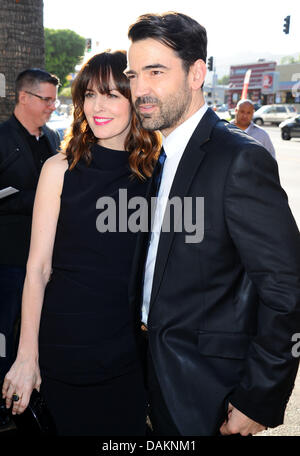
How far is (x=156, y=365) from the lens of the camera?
5.38 ft

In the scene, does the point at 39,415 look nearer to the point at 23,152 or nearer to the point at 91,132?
the point at 91,132

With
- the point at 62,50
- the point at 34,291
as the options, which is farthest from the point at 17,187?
the point at 62,50

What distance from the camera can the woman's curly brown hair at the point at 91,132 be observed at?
6.47 ft

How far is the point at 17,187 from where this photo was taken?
3771 millimetres

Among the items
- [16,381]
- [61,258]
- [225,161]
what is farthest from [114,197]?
[16,381]

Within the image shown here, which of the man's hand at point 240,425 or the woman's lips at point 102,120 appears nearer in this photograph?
the man's hand at point 240,425

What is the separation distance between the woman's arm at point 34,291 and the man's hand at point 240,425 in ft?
2.62

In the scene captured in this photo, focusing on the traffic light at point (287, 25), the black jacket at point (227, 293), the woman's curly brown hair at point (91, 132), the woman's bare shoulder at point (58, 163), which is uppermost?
the traffic light at point (287, 25)

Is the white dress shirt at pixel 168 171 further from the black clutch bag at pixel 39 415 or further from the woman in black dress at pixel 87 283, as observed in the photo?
the black clutch bag at pixel 39 415

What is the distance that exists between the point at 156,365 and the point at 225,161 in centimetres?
76

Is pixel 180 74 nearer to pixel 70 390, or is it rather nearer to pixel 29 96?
pixel 70 390

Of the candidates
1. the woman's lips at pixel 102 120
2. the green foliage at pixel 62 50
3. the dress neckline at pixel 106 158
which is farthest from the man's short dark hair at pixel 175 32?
the green foliage at pixel 62 50

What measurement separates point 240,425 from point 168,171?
94cm

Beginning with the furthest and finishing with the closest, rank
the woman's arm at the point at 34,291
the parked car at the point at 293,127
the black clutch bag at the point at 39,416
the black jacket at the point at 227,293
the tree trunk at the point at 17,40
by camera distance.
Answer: the parked car at the point at 293,127
the tree trunk at the point at 17,40
the black clutch bag at the point at 39,416
the woman's arm at the point at 34,291
the black jacket at the point at 227,293
